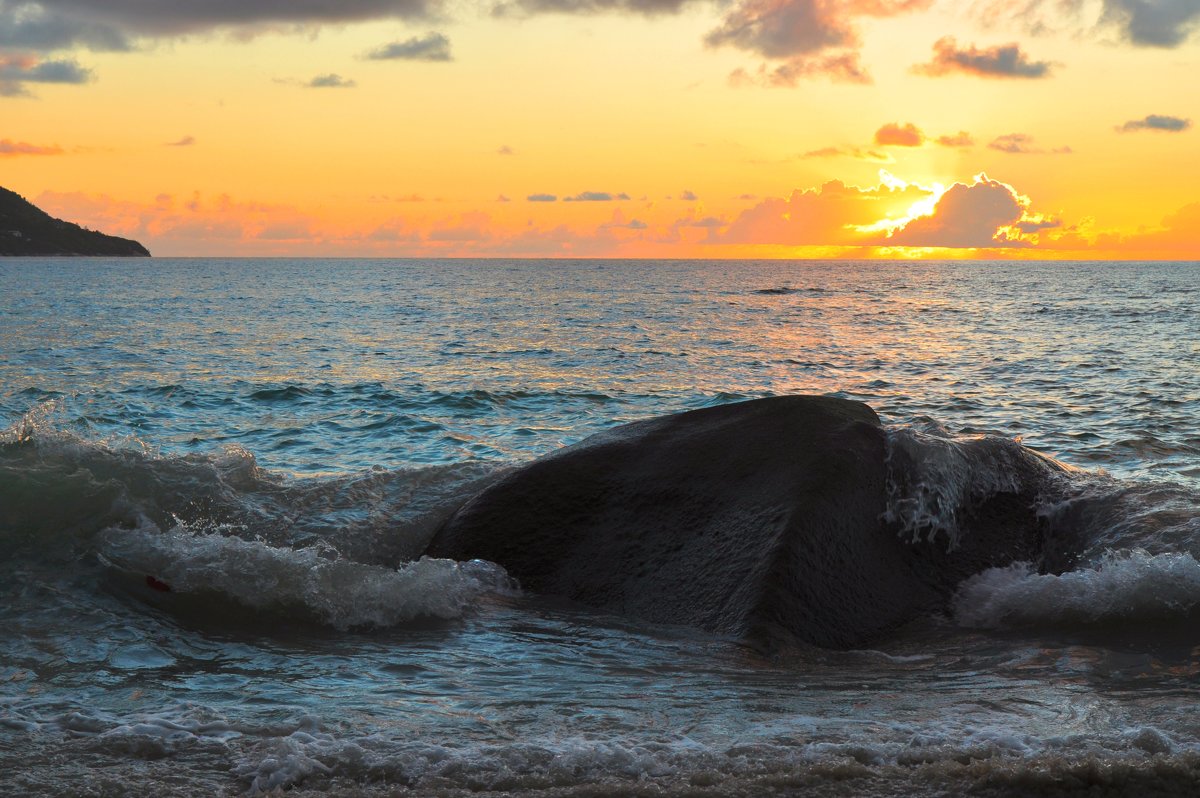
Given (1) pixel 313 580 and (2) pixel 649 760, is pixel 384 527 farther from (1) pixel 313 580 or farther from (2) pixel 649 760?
(2) pixel 649 760

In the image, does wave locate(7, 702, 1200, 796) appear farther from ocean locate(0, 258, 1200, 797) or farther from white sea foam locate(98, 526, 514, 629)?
white sea foam locate(98, 526, 514, 629)

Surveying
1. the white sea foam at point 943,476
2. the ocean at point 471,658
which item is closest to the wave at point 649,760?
the ocean at point 471,658

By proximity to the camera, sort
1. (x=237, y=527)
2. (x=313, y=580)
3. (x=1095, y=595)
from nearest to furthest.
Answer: (x=1095, y=595) < (x=313, y=580) < (x=237, y=527)

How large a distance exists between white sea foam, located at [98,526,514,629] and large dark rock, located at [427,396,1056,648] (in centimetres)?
63

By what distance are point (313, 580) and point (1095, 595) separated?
5.58m

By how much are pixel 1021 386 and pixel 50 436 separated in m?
20.4

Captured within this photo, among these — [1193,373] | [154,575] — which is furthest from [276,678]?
[1193,373]


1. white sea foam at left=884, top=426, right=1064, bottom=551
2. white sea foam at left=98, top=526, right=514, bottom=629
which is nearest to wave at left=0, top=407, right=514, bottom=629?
white sea foam at left=98, top=526, right=514, bottom=629

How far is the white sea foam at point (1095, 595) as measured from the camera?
6.90 m

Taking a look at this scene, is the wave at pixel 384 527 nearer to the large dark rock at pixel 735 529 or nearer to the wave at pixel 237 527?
the wave at pixel 237 527

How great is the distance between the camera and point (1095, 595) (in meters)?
7.09

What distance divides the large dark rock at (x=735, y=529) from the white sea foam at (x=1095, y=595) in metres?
0.29

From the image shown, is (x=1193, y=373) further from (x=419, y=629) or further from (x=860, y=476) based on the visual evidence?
(x=419, y=629)

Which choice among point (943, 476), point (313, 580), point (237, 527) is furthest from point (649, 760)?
point (237, 527)
